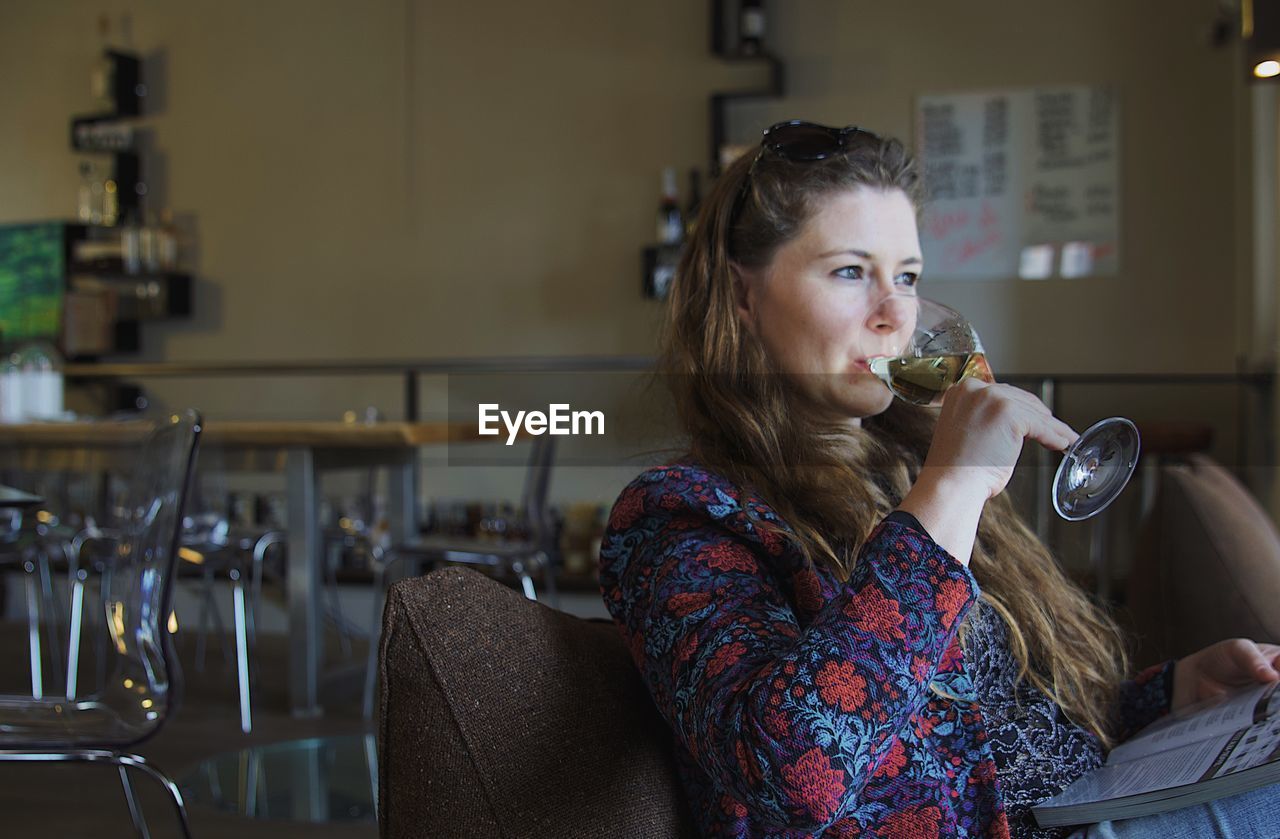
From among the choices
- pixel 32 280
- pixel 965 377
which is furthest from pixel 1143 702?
pixel 32 280

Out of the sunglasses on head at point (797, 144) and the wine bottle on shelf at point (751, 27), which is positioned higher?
the wine bottle on shelf at point (751, 27)

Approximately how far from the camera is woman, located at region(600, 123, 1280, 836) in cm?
67

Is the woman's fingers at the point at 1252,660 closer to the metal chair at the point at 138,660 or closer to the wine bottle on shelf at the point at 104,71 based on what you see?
the metal chair at the point at 138,660

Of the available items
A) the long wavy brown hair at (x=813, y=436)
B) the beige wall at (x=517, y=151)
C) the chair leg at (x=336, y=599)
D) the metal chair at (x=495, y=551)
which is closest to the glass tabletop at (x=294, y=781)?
the metal chair at (x=495, y=551)

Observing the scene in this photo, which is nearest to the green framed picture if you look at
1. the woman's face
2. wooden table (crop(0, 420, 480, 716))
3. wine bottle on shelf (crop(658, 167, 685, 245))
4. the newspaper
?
wooden table (crop(0, 420, 480, 716))

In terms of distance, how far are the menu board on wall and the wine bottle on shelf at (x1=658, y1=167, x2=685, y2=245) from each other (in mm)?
942

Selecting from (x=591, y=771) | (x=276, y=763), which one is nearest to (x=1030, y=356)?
(x=276, y=763)

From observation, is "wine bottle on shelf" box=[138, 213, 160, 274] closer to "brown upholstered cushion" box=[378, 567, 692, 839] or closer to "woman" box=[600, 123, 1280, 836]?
"woman" box=[600, 123, 1280, 836]

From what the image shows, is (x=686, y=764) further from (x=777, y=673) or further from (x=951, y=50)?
(x=951, y=50)

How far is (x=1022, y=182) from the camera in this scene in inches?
172

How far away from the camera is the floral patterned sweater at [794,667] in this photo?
65cm

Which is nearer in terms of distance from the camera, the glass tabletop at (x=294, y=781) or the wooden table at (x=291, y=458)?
the glass tabletop at (x=294, y=781)

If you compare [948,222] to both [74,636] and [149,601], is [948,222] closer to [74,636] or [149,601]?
[74,636]

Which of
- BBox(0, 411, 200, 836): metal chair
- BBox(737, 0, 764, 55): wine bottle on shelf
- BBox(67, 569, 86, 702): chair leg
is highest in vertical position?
BBox(737, 0, 764, 55): wine bottle on shelf
